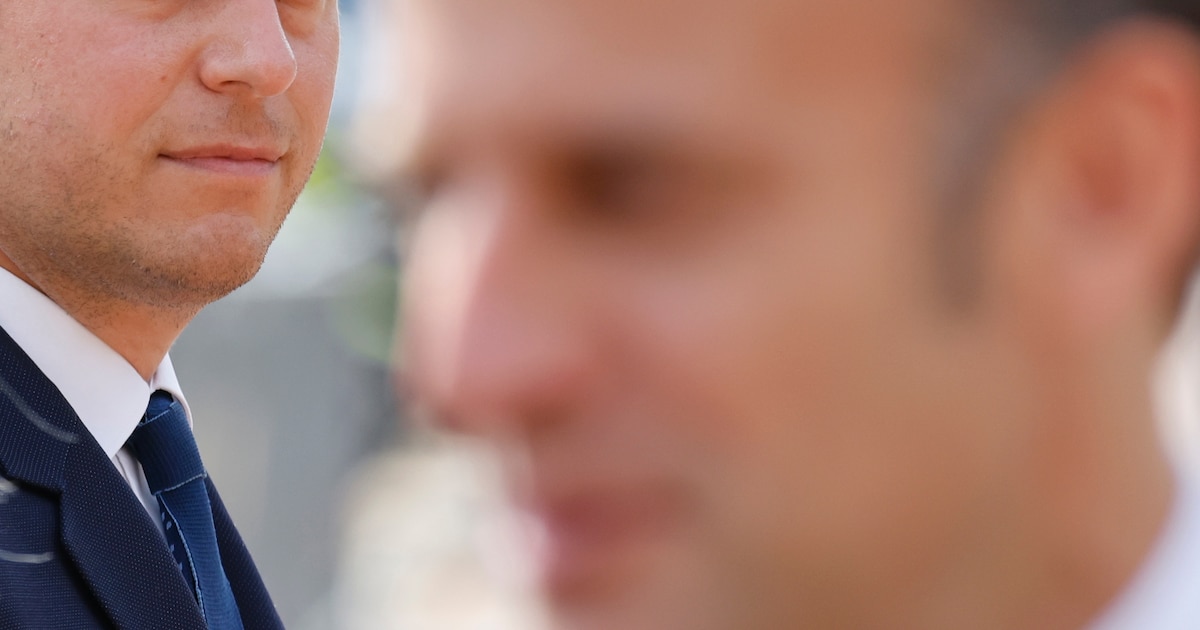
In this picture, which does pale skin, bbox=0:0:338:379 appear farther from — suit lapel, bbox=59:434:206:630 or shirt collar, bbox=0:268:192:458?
suit lapel, bbox=59:434:206:630

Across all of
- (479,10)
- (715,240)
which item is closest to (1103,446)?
(715,240)

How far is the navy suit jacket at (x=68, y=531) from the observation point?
1.89 meters

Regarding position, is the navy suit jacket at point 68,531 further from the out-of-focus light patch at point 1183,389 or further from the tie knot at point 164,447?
the out-of-focus light patch at point 1183,389

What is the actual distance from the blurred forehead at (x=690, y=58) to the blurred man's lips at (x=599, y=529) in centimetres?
23

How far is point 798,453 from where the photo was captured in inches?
27.8

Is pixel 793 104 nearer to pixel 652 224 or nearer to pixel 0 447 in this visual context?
pixel 652 224

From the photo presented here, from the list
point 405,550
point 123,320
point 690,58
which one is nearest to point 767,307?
point 690,58

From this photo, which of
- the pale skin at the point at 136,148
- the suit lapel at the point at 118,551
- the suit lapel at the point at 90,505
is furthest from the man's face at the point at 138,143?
the suit lapel at the point at 118,551

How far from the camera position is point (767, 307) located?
0.72 m

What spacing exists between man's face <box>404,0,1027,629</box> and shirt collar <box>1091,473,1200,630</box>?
19 centimetres

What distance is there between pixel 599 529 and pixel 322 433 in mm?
10766

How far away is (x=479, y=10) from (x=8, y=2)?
166 cm

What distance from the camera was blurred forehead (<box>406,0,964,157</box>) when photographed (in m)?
0.68

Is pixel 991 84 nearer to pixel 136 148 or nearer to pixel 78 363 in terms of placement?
pixel 136 148
